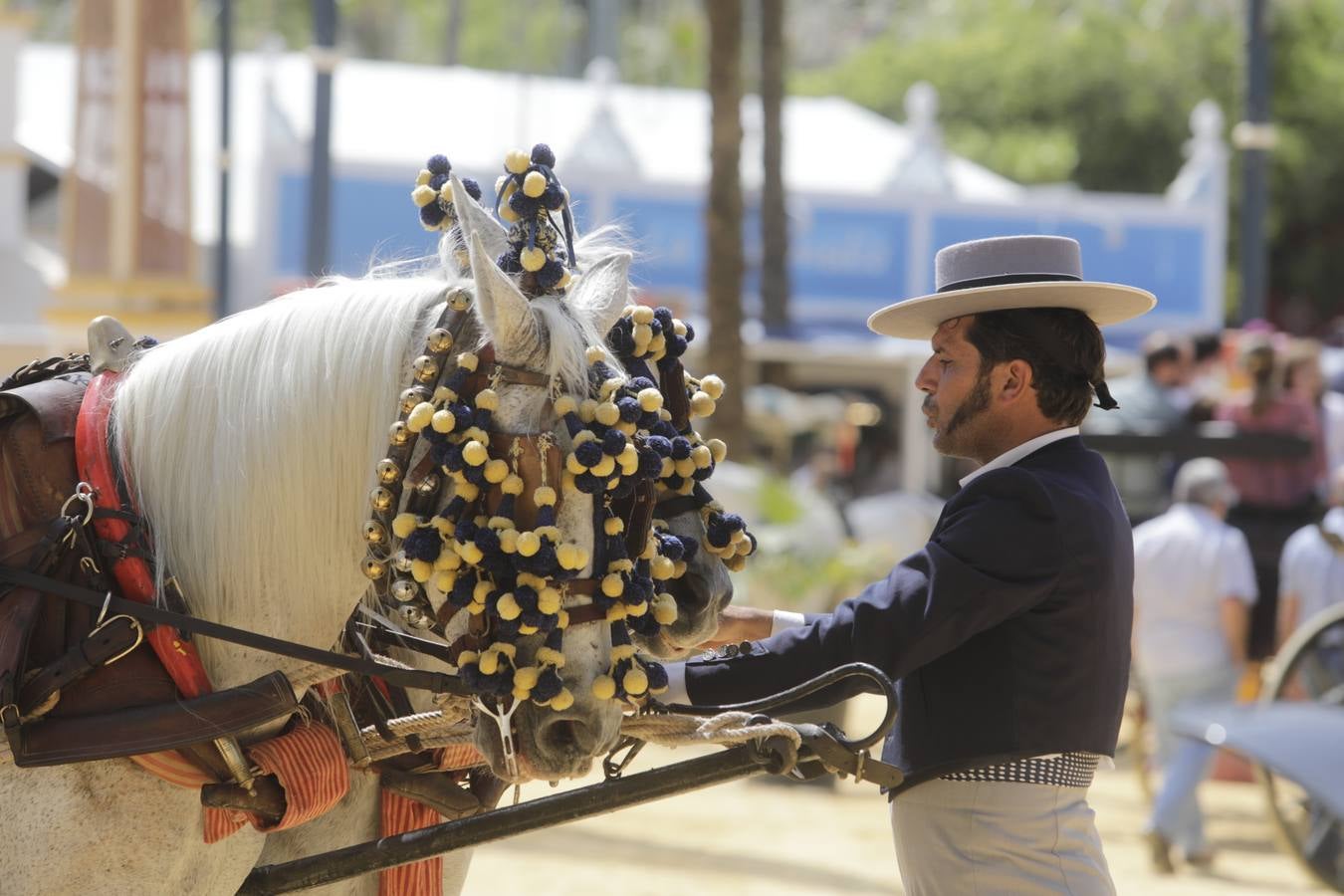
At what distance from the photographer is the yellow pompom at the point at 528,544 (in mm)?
2494

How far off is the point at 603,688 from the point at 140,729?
742 mm

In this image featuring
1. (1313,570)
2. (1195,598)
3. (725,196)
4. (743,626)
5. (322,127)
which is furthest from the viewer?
(725,196)

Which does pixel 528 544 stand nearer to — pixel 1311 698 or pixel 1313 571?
pixel 1311 698

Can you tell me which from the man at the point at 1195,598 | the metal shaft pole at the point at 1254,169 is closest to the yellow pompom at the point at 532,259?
the man at the point at 1195,598

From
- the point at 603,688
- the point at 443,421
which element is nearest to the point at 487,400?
the point at 443,421

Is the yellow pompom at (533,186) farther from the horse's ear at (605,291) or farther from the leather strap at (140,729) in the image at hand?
the leather strap at (140,729)

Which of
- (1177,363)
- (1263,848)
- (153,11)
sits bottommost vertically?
(1263,848)

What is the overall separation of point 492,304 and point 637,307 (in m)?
0.44

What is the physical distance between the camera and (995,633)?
2.85 metres

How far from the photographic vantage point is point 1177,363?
1070 centimetres

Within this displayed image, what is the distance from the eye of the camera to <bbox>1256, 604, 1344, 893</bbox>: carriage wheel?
5945 mm

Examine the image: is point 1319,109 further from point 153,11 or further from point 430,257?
point 430,257

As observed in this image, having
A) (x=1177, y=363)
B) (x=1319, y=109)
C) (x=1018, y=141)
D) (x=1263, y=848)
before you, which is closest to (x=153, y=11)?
(x=1177, y=363)

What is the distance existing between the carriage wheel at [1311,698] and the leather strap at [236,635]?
423cm
